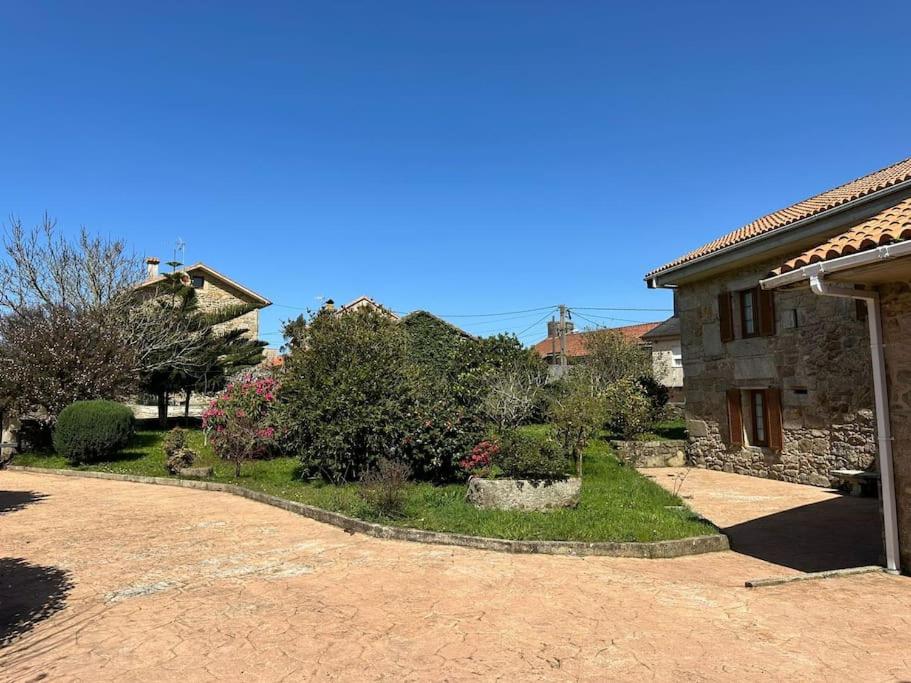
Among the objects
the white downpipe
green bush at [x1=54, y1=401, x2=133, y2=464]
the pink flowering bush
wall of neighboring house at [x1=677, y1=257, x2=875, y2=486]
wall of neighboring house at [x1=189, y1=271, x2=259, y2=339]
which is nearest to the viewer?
the white downpipe

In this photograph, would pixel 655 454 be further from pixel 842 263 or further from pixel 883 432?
pixel 842 263

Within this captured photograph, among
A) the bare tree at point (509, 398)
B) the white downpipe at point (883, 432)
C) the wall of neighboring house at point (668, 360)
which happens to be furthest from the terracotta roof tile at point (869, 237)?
the wall of neighboring house at point (668, 360)

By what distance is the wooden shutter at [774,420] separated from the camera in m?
12.0

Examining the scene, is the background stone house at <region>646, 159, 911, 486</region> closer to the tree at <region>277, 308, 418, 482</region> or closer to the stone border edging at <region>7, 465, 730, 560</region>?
the stone border edging at <region>7, 465, 730, 560</region>

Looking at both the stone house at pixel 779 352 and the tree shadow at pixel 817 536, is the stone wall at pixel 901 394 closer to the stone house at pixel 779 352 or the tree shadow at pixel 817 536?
the tree shadow at pixel 817 536

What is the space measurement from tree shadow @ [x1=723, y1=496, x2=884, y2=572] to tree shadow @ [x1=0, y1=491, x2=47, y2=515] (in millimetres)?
11294

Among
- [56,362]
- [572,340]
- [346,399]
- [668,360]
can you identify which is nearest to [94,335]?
[56,362]

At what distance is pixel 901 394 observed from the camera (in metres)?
5.29

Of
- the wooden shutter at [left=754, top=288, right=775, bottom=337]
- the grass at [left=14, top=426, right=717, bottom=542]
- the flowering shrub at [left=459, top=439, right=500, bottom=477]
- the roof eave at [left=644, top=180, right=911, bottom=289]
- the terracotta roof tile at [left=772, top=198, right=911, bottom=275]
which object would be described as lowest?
the grass at [left=14, top=426, right=717, bottom=542]

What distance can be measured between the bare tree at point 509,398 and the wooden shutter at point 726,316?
18.4ft

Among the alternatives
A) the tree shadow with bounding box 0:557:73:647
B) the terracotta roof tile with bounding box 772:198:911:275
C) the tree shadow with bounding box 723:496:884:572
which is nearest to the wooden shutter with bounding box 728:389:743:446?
the tree shadow with bounding box 723:496:884:572

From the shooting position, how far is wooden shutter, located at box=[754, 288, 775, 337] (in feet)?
39.9

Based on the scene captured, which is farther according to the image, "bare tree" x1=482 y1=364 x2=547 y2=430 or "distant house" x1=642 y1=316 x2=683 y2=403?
"distant house" x1=642 y1=316 x2=683 y2=403

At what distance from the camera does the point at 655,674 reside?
11.7 ft
